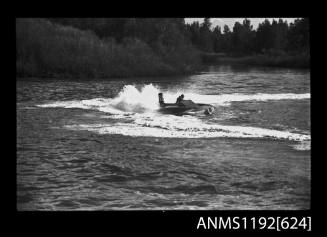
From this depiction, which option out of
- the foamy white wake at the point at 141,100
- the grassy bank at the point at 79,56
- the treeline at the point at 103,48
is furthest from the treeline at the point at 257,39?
the foamy white wake at the point at 141,100

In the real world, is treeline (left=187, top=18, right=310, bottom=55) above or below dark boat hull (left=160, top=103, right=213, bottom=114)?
above

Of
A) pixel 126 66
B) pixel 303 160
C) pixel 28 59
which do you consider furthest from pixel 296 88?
pixel 28 59

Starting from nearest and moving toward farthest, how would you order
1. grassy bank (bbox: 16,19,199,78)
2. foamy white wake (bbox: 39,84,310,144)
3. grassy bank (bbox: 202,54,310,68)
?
foamy white wake (bbox: 39,84,310,144), grassy bank (bbox: 16,19,199,78), grassy bank (bbox: 202,54,310,68)

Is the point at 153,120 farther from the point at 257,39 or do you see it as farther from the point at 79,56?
the point at 257,39

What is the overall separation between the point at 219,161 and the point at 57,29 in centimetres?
2804

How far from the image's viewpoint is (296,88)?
31.6 meters

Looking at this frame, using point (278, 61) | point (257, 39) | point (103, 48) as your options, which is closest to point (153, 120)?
point (103, 48)

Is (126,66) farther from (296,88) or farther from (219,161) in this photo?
(219,161)

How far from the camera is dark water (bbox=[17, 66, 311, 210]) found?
10.6m

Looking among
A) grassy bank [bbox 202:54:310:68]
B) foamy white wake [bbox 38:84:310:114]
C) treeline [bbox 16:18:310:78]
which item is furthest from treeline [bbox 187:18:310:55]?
foamy white wake [bbox 38:84:310:114]

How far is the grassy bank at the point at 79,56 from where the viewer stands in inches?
1282

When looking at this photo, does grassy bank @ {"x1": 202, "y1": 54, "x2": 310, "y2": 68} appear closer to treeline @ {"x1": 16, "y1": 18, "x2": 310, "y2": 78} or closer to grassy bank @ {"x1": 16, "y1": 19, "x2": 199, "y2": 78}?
treeline @ {"x1": 16, "y1": 18, "x2": 310, "y2": 78}

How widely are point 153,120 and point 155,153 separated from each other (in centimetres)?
546

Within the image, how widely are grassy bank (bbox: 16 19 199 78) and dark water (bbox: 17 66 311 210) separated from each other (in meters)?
5.72
